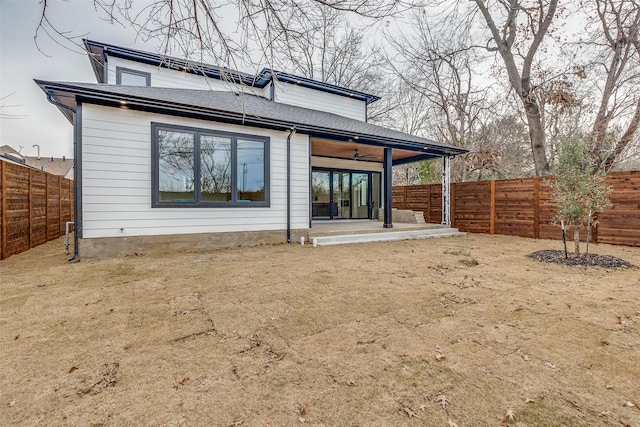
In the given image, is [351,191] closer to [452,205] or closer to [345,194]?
[345,194]

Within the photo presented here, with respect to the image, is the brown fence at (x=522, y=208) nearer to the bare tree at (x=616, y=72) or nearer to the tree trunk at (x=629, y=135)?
the bare tree at (x=616, y=72)

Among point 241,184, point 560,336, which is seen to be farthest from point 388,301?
point 241,184

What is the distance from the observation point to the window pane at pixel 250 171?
694 cm

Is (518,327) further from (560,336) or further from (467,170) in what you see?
(467,170)

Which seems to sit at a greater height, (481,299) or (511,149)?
(511,149)

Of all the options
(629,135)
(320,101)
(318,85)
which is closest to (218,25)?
(318,85)

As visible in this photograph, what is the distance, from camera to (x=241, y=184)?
6945 mm

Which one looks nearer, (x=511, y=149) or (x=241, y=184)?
(x=241, y=184)

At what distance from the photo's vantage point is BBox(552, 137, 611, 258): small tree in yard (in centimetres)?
538

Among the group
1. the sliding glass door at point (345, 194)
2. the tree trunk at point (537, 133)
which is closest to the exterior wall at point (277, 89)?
the sliding glass door at point (345, 194)

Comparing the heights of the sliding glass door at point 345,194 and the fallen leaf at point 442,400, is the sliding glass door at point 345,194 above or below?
above

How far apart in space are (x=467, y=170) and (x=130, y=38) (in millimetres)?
16588

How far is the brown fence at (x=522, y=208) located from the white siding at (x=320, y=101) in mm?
4327

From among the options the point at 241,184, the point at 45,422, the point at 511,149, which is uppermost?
the point at 511,149
